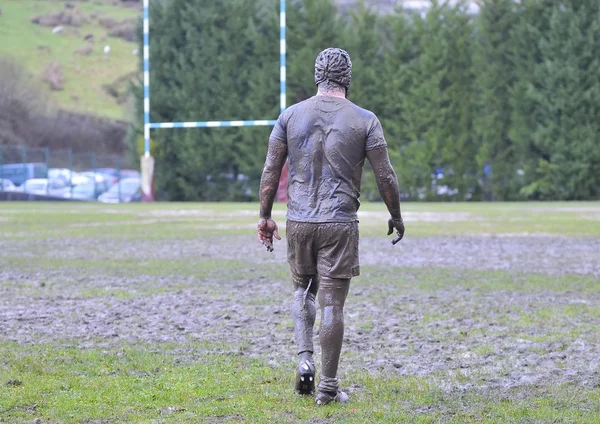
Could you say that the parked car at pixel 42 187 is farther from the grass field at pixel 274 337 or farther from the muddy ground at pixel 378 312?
the muddy ground at pixel 378 312

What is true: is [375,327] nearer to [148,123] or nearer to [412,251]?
[412,251]

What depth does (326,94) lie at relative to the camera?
5.99 meters

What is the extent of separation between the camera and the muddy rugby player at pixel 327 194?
5.82 m

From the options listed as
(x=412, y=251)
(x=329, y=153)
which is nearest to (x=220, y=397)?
(x=329, y=153)

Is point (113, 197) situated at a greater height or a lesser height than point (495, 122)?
lesser

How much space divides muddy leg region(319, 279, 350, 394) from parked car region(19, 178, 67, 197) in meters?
45.0

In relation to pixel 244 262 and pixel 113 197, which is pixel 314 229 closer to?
pixel 244 262

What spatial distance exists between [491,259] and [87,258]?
18.7 feet

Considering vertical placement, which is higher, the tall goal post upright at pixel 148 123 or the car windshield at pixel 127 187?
the tall goal post upright at pixel 148 123

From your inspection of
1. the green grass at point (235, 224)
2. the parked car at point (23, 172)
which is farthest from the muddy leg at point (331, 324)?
the parked car at point (23, 172)

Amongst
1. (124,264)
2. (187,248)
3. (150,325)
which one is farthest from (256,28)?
(150,325)

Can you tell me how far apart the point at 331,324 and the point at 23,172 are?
46100mm

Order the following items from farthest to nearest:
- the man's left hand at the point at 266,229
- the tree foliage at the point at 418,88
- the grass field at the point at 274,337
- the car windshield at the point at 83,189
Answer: the car windshield at the point at 83,189 → the tree foliage at the point at 418,88 → the man's left hand at the point at 266,229 → the grass field at the point at 274,337

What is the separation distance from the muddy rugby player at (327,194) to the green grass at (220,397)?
0.29 metres
